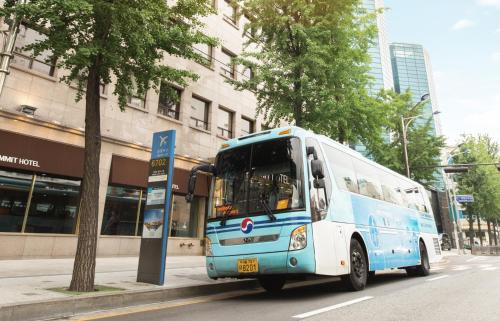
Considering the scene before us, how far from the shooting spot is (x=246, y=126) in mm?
22672

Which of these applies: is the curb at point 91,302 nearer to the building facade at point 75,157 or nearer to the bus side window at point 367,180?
the bus side window at point 367,180

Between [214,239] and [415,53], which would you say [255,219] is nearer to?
[214,239]

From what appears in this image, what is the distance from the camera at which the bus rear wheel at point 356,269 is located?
24.1 feet

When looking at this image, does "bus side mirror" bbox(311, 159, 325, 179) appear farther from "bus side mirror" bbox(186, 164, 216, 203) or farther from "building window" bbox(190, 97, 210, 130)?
"building window" bbox(190, 97, 210, 130)

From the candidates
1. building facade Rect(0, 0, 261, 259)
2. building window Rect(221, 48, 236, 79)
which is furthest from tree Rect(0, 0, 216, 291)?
building window Rect(221, 48, 236, 79)

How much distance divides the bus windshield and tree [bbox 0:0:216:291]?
2.42 metres

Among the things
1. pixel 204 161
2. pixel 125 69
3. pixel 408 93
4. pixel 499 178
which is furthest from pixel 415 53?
pixel 125 69

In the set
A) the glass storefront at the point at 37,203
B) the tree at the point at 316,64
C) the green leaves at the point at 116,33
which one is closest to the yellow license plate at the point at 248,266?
the green leaves at the point at 116,33

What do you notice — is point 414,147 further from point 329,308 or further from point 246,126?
point 329,308

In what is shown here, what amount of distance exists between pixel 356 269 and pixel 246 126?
52.3 feet

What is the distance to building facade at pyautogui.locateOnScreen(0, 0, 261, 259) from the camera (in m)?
11.6

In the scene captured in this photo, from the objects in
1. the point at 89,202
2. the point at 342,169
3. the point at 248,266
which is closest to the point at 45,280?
the point at 89,202

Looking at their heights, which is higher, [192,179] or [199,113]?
[199,113]

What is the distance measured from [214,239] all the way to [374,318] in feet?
11.2
